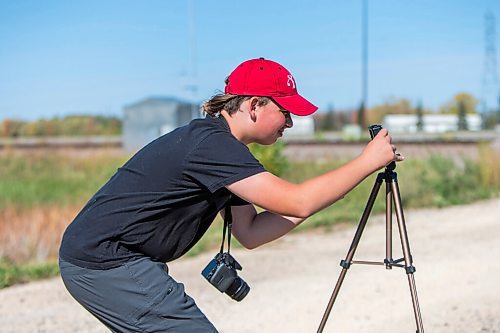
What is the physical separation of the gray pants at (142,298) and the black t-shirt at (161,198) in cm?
5

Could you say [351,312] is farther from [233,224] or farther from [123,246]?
[123,246]

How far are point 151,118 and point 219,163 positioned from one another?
30.3 meters

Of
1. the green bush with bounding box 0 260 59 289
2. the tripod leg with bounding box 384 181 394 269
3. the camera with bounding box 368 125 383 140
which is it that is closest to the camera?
the camera with bounding box 368 125 383 140

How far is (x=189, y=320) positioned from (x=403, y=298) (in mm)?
4617

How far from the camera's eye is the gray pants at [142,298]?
3264 mm

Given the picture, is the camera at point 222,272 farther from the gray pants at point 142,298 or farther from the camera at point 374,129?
the camera at point 374,129

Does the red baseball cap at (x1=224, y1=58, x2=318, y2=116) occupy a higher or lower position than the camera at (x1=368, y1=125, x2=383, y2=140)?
higher

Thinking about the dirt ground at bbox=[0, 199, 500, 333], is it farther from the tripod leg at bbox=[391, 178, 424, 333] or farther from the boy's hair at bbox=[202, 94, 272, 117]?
the boy's hair at bbox=[202, 94, 272, 117]

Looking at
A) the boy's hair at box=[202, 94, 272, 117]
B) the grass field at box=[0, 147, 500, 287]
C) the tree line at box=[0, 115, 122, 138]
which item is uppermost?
the boy's hair at box=[202, 94, 272, 117]

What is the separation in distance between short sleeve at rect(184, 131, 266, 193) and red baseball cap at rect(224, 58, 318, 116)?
10.1 inches

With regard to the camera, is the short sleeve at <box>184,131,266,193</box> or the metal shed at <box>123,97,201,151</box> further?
the metal shed at <box>123,97,201,151</box>

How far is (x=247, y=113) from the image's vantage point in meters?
3.39

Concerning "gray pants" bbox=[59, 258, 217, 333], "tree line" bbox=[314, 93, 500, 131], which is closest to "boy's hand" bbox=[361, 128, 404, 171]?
"gray pants" bbox=[59, 258, 217, 333]

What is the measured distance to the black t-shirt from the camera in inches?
126
